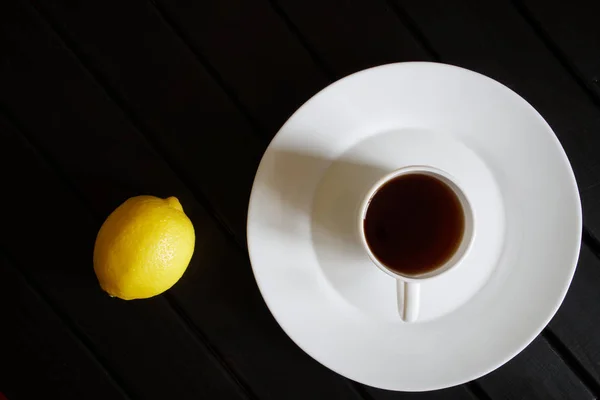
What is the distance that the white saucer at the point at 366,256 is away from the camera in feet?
2.56

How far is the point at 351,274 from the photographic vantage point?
0.82m

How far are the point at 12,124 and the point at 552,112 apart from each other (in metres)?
0.84

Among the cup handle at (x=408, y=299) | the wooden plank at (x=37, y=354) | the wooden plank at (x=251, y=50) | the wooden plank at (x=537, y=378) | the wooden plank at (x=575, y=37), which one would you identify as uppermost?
the wooden plank at (x=251, y=50)

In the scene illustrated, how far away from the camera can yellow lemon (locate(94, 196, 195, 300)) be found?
0.77 metres

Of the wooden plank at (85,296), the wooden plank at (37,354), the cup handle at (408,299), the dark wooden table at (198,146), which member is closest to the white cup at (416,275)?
the cup handle at (408,299)

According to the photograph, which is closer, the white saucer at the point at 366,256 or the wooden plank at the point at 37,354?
the white saucer at the point at 366,256

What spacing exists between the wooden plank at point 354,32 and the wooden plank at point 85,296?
0.45 metres

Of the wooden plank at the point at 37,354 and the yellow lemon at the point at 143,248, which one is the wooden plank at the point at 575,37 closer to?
the yellow lemon at the point at 143,248

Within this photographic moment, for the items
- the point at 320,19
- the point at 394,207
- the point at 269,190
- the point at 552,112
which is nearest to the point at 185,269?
the point at 269,190

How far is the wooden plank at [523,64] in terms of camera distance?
34.9 inches

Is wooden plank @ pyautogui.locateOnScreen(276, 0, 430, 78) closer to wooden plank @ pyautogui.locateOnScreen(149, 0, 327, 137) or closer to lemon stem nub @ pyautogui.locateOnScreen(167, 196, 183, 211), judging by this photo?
wooden plank @ pyautogui.locateOnScreen(149, 0, 327, 137)

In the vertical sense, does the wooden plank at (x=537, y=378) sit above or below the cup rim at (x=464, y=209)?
below

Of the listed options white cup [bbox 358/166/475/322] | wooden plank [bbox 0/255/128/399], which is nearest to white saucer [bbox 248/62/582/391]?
white cup [bbox 358/166/475/322]

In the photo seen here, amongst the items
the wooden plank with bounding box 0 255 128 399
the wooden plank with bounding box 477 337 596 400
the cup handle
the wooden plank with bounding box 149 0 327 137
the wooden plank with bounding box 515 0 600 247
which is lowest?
the wooden plank with bounding box 477 337 596 400
